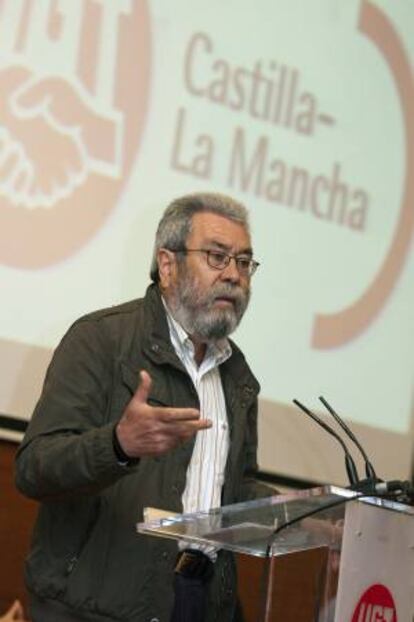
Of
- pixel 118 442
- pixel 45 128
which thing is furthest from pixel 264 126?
pixel 118 442

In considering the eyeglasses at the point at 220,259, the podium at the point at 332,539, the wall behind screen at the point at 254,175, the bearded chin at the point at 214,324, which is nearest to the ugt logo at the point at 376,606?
the podium at the point at 332,539

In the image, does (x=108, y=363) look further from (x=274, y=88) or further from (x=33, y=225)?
(x=274, y=88)

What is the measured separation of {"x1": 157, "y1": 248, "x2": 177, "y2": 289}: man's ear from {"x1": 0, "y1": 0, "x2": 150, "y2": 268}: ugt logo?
2.72 ft

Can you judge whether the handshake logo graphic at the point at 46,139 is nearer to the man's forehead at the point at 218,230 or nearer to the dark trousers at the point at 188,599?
the man's forehead at the point at 218,230

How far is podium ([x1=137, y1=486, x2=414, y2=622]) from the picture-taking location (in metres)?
Result: 2.34

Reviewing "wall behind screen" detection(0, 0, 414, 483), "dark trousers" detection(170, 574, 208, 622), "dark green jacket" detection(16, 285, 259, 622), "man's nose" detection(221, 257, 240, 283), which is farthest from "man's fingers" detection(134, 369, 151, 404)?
"wall behind screen" detection(0, 0, 414, 483)

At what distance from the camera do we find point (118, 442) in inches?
97.3

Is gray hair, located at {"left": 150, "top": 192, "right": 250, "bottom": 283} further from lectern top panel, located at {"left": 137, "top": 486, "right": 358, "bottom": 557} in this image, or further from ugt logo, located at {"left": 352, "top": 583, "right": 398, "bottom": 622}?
ugt logo, located at {"left": 352, "top": 583, "right": 398, "bottom": 622}

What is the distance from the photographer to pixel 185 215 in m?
3.09

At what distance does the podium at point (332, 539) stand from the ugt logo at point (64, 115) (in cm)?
158

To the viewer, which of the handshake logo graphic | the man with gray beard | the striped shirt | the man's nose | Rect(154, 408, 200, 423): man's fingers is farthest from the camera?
the handshake logo graphic

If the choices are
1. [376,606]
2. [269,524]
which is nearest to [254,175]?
[269,524]

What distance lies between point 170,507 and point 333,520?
1.58ft

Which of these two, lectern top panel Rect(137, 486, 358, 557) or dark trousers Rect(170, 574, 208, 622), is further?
dark trousers Rect(170, 574, 208, 622)
